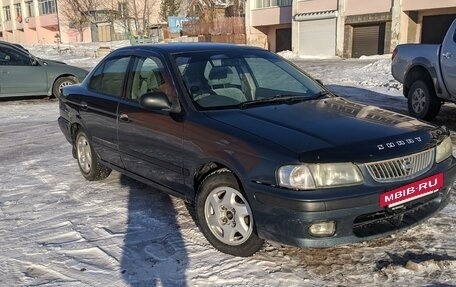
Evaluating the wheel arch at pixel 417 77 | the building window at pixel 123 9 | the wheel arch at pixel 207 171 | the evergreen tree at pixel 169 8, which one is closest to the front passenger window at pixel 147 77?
the wheel arch at pixel 207 171

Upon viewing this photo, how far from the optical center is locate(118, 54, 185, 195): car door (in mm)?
4074

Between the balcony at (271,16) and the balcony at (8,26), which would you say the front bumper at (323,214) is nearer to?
the balcony at (271,16)

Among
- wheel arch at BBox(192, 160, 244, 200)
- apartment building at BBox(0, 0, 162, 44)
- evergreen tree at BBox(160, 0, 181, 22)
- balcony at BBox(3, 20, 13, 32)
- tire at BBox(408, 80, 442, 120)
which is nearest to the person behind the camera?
wheel arch at BBox(192, 160, 244, 200)

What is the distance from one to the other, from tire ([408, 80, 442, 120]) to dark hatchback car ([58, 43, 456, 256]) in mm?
4541

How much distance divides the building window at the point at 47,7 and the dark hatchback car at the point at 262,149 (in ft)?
207

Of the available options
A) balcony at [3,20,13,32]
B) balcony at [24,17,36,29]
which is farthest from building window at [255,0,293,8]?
balcony at [3,20,13,32]

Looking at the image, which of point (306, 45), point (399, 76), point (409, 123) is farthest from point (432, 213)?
point (306, 45)

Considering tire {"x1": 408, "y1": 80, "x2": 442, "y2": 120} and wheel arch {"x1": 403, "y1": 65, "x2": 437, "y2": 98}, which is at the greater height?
wheel arch {"x1": 403, "y1": 65, "x2": 437, "y2": 98}

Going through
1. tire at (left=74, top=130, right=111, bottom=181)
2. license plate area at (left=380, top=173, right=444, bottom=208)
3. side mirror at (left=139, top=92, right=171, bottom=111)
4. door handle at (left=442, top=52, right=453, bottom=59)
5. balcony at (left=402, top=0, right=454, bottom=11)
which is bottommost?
tire at (left=74, top=130, right=111, bottom=181)

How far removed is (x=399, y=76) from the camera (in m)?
9.33

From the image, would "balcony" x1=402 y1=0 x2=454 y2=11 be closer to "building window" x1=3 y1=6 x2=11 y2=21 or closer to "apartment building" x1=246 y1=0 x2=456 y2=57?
"apartment building" x1=246 y1=0 x2=456 y2=57

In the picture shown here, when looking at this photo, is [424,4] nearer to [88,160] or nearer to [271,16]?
[271,16]

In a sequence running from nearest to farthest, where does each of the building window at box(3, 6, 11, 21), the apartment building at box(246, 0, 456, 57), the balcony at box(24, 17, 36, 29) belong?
the apartment building at box(246, 0, 456, 57)
the balcony at box(24, 17, 36, 29)
the building window at box(3, 6, 11, 21)

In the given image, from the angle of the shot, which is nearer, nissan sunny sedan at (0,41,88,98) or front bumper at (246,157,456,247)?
front bumper at (246,157,456,247)
